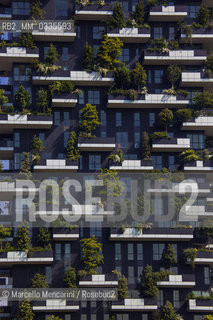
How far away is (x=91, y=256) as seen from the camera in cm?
10862

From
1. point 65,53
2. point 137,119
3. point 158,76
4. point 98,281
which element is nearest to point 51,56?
point 65,53

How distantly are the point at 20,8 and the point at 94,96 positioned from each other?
42.2 feet

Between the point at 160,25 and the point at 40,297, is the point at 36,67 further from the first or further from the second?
the point at 40,297

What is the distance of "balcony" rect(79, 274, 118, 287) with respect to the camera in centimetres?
10750

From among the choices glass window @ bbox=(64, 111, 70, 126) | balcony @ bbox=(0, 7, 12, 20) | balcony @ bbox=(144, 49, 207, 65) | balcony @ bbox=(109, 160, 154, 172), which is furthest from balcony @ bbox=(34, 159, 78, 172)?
balcony @ bbox=(0, 7, 12, 20)

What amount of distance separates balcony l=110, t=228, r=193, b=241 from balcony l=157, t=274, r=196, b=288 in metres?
4.13

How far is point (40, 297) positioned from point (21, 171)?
13764 mm

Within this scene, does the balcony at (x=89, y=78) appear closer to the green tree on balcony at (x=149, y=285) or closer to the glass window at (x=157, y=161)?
the glass window at (x=157, y=161)

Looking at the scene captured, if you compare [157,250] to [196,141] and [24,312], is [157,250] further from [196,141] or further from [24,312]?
[24,312]

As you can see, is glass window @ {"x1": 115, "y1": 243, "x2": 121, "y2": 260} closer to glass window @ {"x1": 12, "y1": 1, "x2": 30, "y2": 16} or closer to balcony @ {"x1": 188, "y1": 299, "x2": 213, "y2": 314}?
balcony @ {"x1": 188, "y1": 299, "x2": 213, "y2": 314}

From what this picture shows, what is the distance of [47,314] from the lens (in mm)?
107438

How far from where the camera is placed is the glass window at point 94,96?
377 ft

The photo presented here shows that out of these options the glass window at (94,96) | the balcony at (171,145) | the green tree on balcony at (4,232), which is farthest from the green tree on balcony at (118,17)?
the green tree on balcony at (4,232)

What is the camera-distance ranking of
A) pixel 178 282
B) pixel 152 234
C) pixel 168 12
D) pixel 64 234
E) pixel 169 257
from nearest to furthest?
pixel 178 282, pixel 64 234, pixel 169 257, pixel 152 234, pixel 168 12
